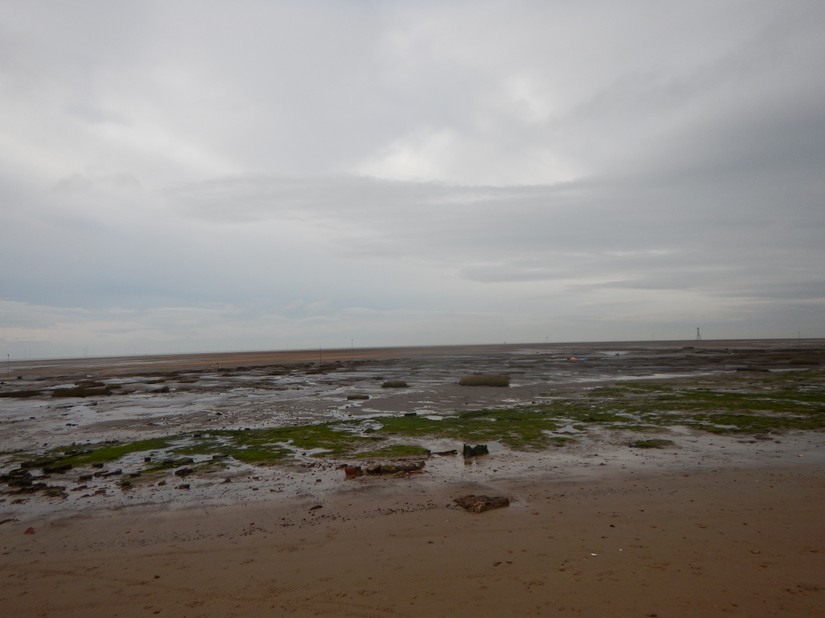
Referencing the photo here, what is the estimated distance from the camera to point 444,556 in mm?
7113

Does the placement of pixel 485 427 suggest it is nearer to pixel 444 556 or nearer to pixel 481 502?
pixel 481 502

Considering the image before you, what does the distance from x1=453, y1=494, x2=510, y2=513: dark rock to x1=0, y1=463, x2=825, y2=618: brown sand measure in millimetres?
200

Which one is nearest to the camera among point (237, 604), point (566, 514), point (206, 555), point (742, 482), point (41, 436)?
point (237, 604)

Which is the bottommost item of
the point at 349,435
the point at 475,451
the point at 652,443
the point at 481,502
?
the point at 349,435

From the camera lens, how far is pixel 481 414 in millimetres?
21625

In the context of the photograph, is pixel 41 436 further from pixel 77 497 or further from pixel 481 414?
pixel 481 414

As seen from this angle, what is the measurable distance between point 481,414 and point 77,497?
593 inches

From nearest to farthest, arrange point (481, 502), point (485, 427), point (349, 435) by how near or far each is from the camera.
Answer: point (481, 502) < point (349, 435) < point (485, 427)

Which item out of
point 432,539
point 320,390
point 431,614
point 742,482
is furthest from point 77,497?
point 320,390

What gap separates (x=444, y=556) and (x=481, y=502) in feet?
7.28

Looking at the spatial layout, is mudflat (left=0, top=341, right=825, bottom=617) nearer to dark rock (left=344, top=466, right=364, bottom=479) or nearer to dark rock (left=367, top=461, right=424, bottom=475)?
dark rock (left=344, top=466, right=364, bottom=479)

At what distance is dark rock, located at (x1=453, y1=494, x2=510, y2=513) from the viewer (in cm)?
903

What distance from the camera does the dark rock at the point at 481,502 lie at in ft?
29.6

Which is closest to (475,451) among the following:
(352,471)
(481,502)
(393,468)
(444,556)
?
(393,468)
